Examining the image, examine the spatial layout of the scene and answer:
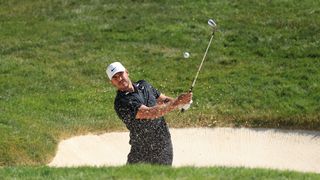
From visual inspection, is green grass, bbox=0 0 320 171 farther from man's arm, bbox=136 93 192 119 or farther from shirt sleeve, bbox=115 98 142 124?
man's arm, bbox=136 93 192 119

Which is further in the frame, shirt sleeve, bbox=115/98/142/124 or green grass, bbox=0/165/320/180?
shirt sleeve, bbox=115/98/142/124

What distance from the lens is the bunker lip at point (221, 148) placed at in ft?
41.9

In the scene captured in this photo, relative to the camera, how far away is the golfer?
26.8 ft

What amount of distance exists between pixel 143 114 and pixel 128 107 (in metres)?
0.26

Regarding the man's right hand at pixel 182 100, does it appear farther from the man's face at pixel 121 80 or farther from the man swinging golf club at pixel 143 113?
the man's face at pixel 121 80

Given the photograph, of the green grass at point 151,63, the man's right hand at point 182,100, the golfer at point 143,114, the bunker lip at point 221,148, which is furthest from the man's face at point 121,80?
the bunker lip at point 221,148

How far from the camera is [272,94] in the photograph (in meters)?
15.8

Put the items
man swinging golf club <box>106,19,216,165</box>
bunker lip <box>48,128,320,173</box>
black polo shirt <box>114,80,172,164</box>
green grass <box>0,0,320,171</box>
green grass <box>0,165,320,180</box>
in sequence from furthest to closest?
green grass <box>0,0,320,171</box>
bunker lip <box>48,128,320,173</box>
black polo shirt <box>114,80,172,164</box>
man swinging golf club <box>106,19,216,165</box>
green grass <box>0,165,320,180</box>

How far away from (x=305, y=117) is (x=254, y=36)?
→ 628 centimetres

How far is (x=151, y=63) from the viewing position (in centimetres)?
1889

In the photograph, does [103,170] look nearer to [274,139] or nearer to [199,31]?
[274,139]

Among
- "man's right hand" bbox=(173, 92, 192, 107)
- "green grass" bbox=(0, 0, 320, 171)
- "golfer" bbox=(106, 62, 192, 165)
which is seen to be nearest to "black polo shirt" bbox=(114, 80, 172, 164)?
"golfer" bbox=(106, 62, 192, 165)

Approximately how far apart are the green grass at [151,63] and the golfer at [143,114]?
363cm

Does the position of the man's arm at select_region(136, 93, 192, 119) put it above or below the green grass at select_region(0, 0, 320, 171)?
above
